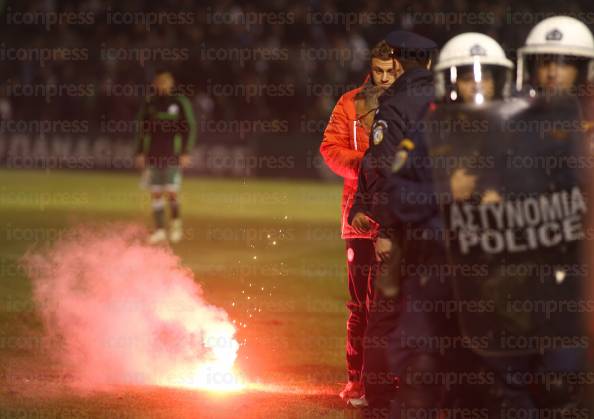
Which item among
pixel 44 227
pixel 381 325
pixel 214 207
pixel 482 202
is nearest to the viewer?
pixel 482 202

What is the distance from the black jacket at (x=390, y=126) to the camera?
5605 mm

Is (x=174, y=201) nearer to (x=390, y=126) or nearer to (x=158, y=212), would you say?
(x=158, y=212)

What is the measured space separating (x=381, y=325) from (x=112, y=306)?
3.51 m

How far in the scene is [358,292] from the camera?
22.3 feet

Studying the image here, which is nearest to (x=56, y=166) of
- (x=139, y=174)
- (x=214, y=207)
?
(x=139, y=174)

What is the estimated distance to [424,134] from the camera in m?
4.96

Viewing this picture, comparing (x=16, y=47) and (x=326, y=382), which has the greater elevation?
(x=16, y=47)

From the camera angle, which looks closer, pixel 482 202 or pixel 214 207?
pixel 482 202

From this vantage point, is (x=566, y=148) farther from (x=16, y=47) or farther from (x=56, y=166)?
(x=16, y=47)

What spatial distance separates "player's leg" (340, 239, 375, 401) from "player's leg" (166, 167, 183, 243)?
8.94m

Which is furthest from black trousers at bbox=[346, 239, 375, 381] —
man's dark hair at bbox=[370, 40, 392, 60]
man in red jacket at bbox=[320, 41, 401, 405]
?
man's dark hair at bbox=[370, 40, 392, 60]

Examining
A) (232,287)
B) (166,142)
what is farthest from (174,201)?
(232,287)

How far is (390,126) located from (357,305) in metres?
1.60

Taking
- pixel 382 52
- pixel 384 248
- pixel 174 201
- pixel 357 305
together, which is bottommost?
pixel 174 201
